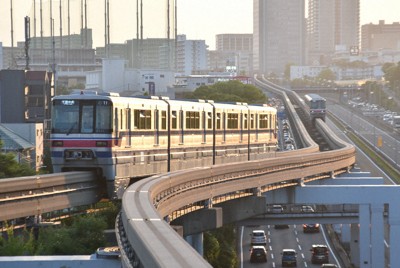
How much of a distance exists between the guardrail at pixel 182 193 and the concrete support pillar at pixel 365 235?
2991mm

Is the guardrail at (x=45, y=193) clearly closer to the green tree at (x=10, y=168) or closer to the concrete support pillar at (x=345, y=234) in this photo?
the green tree at (x=10, y=168)

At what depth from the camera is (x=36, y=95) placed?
299 ft

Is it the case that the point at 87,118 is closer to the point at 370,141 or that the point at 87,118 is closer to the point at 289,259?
the point at 289,259

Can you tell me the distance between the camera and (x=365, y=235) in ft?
163

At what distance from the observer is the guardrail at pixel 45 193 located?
94.3 feet

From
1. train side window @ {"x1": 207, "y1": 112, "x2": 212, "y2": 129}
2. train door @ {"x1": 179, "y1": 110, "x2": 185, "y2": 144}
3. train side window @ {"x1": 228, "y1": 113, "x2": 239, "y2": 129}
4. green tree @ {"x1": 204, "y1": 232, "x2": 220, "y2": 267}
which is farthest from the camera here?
train side window @ {"x1": 228, "y1": 113, "x2": 239, "y2": 129}

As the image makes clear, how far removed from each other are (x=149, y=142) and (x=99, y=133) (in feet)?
11.9

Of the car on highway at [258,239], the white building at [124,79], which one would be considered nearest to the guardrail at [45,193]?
the car on highway at [258,239]

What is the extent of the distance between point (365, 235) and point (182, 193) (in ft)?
54.6

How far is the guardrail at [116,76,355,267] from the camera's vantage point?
17938 mm

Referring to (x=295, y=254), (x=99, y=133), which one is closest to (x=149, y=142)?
(x=99, y=133)

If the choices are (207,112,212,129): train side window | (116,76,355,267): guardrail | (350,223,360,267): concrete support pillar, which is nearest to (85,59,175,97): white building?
(116,76,355,267): guardrail

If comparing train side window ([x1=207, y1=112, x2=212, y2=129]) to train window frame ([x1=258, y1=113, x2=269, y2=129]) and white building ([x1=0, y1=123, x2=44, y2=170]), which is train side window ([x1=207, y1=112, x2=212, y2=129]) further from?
white building ([x1=0, y1=123, x2=44, y2=170])

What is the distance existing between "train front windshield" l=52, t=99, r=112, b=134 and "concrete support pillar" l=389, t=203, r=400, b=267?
1616cm
